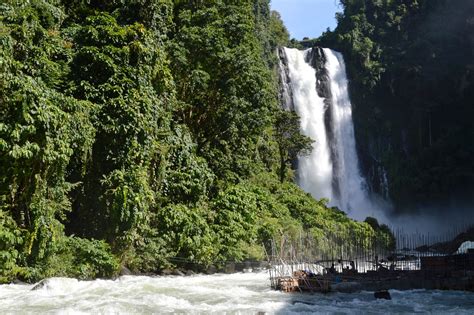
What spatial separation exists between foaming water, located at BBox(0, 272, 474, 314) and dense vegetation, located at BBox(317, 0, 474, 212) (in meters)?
27.0

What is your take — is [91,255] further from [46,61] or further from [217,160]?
[217,160]

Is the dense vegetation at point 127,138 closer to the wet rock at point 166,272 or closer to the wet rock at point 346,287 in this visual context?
the wet rock at point 166,272

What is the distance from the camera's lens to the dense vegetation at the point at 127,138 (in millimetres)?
11836

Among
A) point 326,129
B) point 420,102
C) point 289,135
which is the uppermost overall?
point 420,102

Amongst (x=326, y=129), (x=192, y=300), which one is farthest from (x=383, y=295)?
(x=326, y=129)

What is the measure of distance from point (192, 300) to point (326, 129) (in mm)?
30076

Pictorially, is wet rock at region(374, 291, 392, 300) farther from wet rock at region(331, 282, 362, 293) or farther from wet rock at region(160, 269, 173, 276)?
wet rock at region(160, 269, 173, 276)

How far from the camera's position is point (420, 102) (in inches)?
1591

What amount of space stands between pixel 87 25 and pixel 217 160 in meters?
9.20

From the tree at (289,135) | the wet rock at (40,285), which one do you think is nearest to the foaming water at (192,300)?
the wet rock at (40,285)

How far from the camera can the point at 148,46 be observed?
16312 millimetres

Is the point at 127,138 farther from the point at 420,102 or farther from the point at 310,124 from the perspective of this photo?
the point at 420,102

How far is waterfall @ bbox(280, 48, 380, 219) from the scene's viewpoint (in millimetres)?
38469

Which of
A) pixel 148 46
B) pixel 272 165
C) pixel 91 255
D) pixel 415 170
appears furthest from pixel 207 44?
pixel 415 170
